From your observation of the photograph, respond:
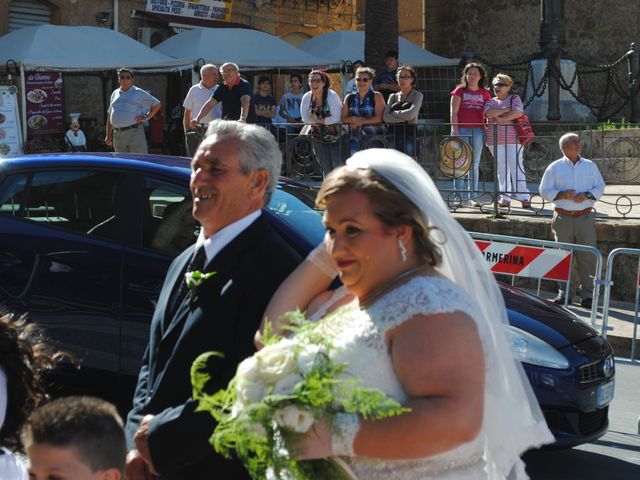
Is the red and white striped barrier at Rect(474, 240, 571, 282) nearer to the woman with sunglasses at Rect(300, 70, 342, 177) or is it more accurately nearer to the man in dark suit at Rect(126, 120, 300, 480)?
the woman with sunglasses at Rect(300, 70, 342, 177)

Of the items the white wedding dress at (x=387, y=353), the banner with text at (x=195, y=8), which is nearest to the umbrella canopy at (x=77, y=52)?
the banner with text at (x=195, y=8)

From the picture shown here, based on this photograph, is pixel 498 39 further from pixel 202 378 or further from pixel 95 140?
pixel 202 378

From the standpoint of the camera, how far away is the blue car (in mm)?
6156

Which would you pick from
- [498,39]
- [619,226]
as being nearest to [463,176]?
[619,226]

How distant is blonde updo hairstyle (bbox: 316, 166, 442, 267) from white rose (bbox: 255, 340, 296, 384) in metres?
0.41

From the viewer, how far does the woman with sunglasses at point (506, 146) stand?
43.8 feet

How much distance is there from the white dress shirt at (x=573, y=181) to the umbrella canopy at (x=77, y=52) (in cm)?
1144

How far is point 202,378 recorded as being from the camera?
9.14 ft

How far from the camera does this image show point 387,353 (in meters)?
2.62

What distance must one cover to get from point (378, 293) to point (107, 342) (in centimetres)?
373

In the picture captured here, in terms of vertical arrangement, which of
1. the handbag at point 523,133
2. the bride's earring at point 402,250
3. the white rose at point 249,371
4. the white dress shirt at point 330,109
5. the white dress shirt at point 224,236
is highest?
the white dress shirt at point 330,109

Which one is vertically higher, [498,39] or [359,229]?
[498,39]

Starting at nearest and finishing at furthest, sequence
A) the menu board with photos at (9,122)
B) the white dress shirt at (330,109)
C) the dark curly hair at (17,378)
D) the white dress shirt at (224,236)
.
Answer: the dark curly hair at (17,378)
the white dress shirt at (224,236)
the white dress shirt at (330,109)
the menu board with photos at (9,122)

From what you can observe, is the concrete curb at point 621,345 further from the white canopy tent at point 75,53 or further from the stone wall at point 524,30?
the stone wall at point 524,30
